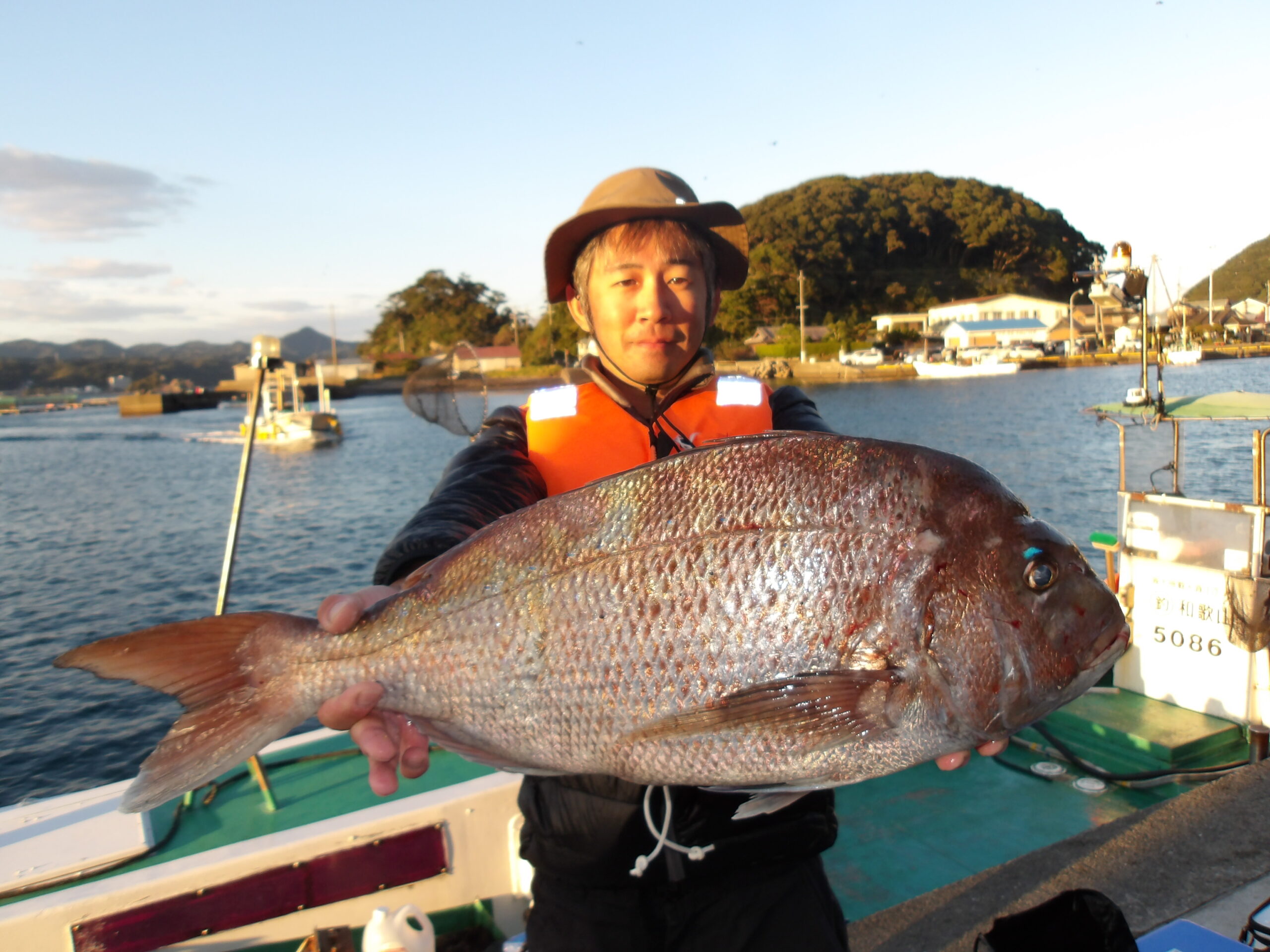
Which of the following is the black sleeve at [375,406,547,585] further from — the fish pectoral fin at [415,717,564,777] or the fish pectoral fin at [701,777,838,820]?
the fish pectoral fin at [701,777,838,820]

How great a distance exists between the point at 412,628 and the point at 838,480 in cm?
96

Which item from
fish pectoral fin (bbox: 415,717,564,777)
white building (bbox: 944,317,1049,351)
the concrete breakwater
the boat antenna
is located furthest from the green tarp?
white building (bbox: 944,317,1049,351)

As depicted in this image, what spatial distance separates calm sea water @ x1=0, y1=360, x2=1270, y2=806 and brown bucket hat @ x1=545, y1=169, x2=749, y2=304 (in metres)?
4.66

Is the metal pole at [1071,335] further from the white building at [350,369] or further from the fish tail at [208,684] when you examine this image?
the fish tail at [208,684]

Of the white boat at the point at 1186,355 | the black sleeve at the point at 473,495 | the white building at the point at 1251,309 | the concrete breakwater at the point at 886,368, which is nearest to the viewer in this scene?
the black sleeve at the point at 473,495

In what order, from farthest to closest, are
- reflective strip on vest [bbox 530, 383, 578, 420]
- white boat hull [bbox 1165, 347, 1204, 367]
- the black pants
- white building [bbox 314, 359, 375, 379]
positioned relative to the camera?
white building [bbox 314, 359, 375, 379] < white boat hull [bbox 1165, 347, 1204, 367] < reflective strip on vest [bbox 530, 383, 578, 420] < the black pants

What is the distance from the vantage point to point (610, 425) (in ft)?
8.38

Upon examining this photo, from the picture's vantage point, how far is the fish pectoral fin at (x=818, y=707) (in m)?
1.59

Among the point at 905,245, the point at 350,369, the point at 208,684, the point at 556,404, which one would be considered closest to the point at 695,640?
the point at 208,684

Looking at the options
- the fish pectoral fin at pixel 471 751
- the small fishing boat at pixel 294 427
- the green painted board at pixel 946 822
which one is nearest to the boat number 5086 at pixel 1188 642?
the green painted board at pixel 946 822

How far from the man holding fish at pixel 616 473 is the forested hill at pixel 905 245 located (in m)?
92.7

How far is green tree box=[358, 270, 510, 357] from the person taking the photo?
11025 centimetres

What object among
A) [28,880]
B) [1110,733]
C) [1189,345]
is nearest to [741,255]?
[28,880]

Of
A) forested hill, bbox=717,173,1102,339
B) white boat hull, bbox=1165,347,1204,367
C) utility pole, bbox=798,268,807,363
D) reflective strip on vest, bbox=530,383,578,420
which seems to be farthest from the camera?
forested hill, bbox=717,173,1102,339
